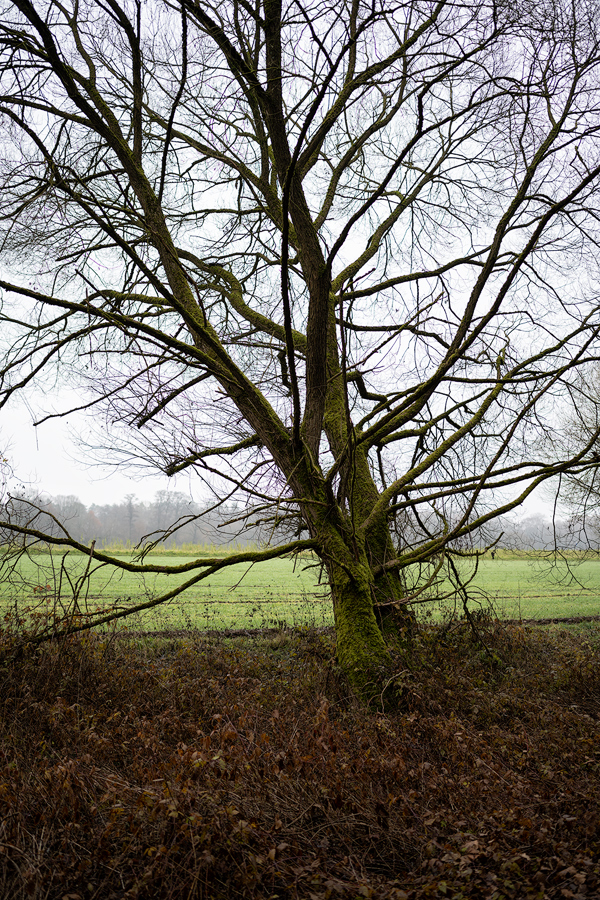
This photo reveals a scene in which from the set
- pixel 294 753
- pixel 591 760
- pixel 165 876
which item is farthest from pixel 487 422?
pixel 165 876

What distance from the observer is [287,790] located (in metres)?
3.35

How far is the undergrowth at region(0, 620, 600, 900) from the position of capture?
259cm

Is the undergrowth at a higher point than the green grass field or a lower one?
lower

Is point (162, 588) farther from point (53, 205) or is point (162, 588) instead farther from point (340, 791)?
point (340, 791)

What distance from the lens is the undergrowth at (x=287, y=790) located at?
259 cm

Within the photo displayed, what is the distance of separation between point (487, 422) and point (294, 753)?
5.73 m

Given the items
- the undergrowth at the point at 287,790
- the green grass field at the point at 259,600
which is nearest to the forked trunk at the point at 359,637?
the undergrowth at the point at 287,790

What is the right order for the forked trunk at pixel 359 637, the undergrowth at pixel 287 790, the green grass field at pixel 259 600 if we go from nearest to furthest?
the undergrowth at pixel 287 790
the forked trunk at pixel 359 637
the green grass field at pixel 259 600

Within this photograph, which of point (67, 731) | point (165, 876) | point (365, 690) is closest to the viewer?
point (165, 876)

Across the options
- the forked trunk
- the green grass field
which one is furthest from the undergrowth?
the green grass field

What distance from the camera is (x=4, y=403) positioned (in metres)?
6.27

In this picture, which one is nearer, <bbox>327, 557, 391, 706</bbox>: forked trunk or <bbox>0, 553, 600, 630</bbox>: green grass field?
<bbox>327, 557, 391, 706</bbox>: forked trunk

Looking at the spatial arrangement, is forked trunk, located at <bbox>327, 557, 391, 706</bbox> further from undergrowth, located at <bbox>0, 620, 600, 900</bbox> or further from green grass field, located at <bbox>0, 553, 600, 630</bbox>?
green grass field, located at <bbox>0, 553, 600, 630</bbox>

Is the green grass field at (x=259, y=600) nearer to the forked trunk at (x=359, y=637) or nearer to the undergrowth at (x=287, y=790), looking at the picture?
the undergrowth at (x=287, y=790)
